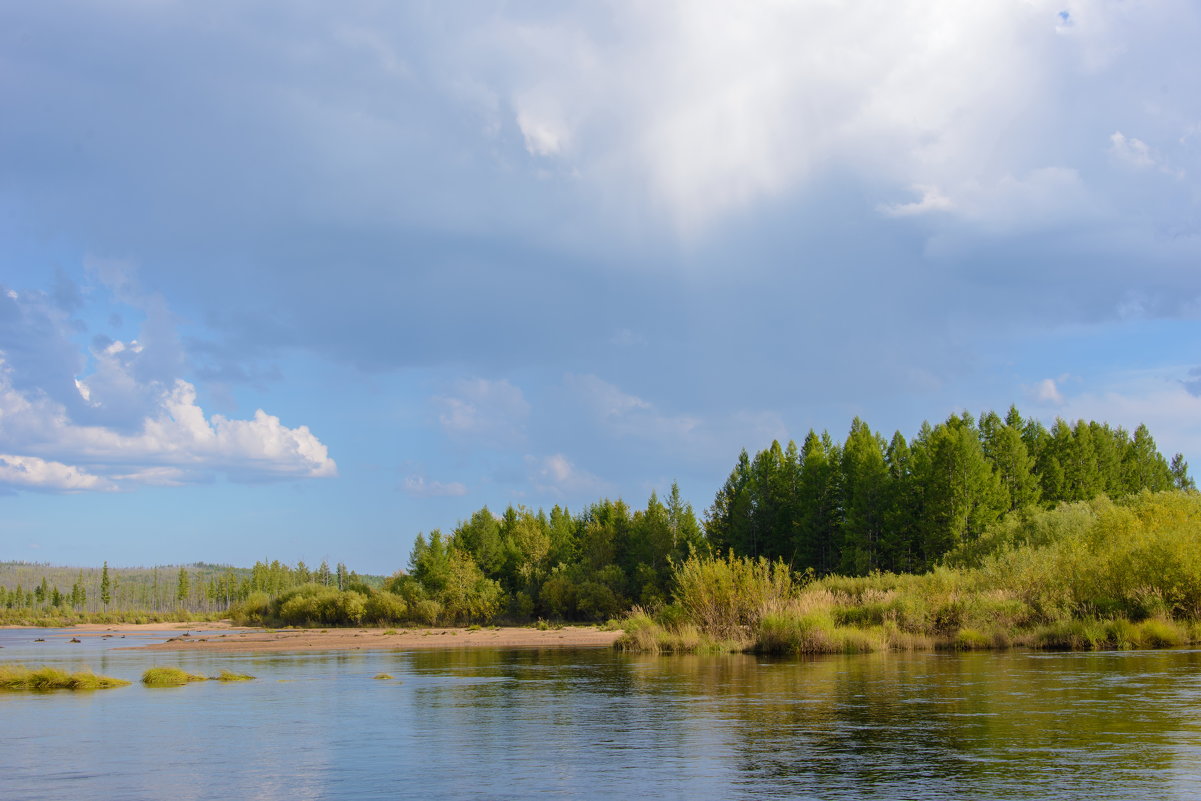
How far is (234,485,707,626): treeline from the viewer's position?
103m

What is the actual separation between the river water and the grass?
2.27 metres

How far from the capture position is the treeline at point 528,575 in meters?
103

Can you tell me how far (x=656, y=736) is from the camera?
1692 centimetres

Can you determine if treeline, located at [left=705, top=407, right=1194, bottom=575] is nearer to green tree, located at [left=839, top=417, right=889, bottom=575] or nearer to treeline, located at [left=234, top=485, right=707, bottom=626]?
green tree, located at [left=839, top=417, right=889, bottom=575]

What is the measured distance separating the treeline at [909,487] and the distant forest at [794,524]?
135 mm

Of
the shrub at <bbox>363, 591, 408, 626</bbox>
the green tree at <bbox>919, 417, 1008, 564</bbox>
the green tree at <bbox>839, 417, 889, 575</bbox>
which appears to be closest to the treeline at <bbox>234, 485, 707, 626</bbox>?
the shrub at <bbox>363, 591, 408, 626</bbox>

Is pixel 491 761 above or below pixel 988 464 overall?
below

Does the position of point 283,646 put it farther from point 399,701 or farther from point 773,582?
point 399,701

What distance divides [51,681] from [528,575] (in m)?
82.2

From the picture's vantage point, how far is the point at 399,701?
25.3 m

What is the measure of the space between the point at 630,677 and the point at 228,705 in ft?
40.3

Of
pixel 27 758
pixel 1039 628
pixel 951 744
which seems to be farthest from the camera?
pixel 1039 628

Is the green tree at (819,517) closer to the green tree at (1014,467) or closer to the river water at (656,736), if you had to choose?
the green tree at (1014,467)

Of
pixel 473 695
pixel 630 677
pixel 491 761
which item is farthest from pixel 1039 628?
pixel 491 761
